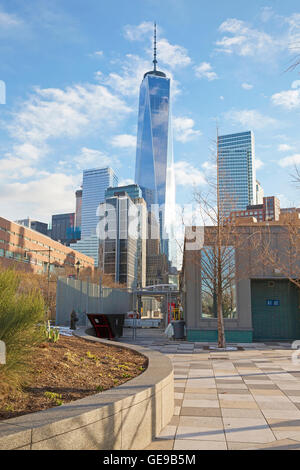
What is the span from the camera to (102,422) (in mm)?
3807

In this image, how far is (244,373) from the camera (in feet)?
33.8

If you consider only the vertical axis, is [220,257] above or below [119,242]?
below

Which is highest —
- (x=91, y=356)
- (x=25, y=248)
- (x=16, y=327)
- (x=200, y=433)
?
(x=25, y=248)

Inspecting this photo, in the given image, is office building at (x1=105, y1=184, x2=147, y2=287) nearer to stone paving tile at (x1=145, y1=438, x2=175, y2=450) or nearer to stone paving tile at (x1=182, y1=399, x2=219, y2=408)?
stone paving tile at (x1=182, y1=399, x2=219, y2=408)

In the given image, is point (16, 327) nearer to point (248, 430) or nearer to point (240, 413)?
point (248, 430)

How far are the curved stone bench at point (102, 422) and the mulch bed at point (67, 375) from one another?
523mm

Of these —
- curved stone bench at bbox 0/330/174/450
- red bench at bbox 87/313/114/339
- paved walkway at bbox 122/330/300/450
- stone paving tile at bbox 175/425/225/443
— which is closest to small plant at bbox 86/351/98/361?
paved walkway at bbox 122/330/300/450

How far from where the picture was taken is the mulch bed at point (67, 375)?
4.38 meters

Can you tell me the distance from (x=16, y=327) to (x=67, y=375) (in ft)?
5.03

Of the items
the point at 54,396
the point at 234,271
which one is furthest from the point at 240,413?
the point at 234,271

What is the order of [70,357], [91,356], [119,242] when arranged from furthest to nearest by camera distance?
[119,242] < [91,356] < [70,357]

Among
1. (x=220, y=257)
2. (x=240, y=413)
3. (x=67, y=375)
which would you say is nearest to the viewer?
(x=67, y=375)

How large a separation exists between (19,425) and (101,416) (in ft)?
2.94

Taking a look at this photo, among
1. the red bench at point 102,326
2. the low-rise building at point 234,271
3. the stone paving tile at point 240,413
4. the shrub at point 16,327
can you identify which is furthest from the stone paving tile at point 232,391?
A: the red bench at point 102,326
